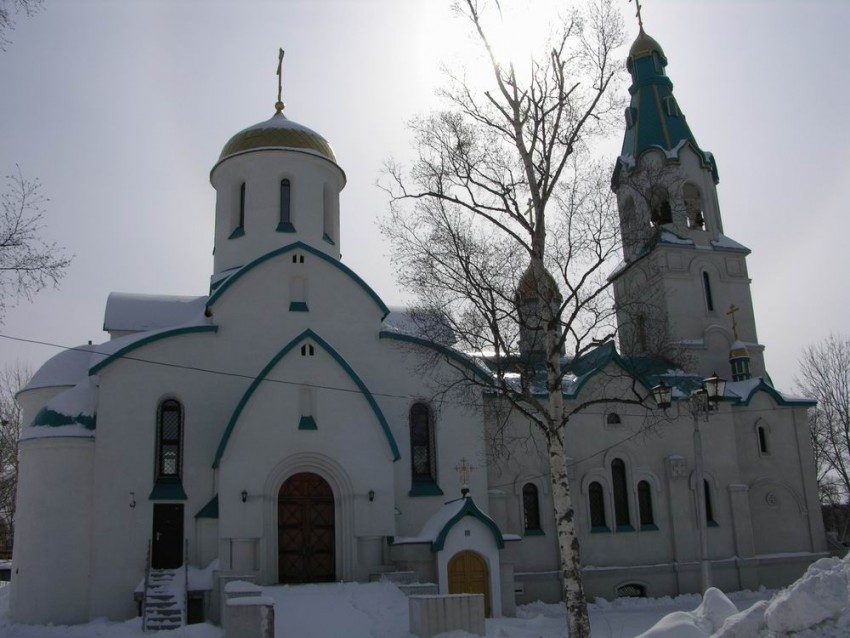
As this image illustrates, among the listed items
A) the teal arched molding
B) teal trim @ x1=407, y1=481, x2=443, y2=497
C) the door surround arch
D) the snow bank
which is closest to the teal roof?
teal trim @ x1=407, y1=481, x2=443, y2=497

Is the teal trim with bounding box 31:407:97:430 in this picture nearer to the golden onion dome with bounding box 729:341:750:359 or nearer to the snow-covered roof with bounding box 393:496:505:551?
the snow-covered roof with bounding box 393:496:505:551

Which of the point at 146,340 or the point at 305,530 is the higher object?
the point at 146,340

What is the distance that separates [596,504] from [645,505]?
1.59 metres

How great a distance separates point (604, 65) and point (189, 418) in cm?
1217

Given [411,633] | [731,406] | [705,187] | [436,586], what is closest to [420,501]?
[436,586]

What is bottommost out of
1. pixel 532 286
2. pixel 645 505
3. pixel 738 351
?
pixel 645 505

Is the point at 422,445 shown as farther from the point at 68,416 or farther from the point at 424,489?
the point at 68,416

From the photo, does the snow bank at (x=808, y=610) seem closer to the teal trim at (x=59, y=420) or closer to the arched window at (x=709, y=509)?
the teal trim at (x=59, y=420)

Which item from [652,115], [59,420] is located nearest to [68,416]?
[59,420]

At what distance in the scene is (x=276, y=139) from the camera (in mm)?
23734

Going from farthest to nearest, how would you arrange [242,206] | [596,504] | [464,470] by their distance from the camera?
[242,206]
[596,504]
[464,470]

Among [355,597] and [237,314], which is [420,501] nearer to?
[355,597]

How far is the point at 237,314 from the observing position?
66.7 feet

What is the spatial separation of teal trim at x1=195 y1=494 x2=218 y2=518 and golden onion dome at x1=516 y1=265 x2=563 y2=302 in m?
9.17
